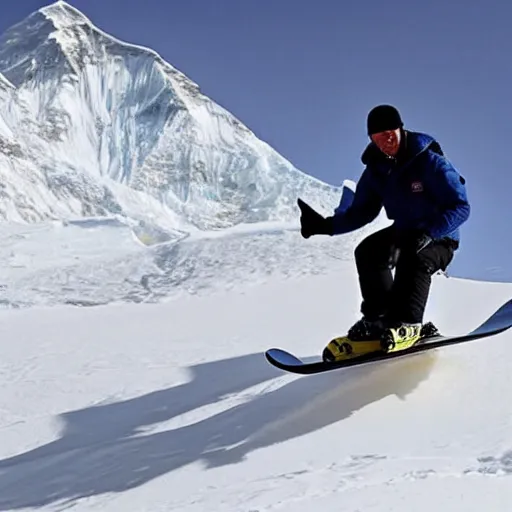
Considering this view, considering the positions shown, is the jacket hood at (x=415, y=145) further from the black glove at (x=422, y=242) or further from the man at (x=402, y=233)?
the black glove at (x=422, y=242)

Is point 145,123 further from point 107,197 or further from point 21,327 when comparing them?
point 21,327

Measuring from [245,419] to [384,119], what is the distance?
144cm

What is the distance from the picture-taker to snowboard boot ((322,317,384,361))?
131 inches

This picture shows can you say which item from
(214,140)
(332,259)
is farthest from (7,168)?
(332,259)

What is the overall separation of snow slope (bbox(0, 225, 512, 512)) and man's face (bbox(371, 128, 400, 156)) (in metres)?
0.96

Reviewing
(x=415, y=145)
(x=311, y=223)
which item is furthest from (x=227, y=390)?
(x=415, y=145)

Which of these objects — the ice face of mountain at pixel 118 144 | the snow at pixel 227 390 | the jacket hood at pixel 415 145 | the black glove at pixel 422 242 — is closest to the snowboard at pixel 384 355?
the snow at pixel 227 390

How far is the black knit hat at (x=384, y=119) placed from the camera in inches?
128

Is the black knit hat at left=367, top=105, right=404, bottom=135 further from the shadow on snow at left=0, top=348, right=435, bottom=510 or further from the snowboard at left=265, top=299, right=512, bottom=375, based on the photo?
the shadow on snow at left=0, top=348, right=435, bottom=510

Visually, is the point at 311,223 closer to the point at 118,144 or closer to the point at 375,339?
the point at 375,339

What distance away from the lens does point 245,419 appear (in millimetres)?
3148

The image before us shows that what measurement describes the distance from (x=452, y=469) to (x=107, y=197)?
246 ft

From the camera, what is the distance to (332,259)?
831 centimetres

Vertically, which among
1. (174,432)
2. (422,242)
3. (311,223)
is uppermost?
(311,223)
